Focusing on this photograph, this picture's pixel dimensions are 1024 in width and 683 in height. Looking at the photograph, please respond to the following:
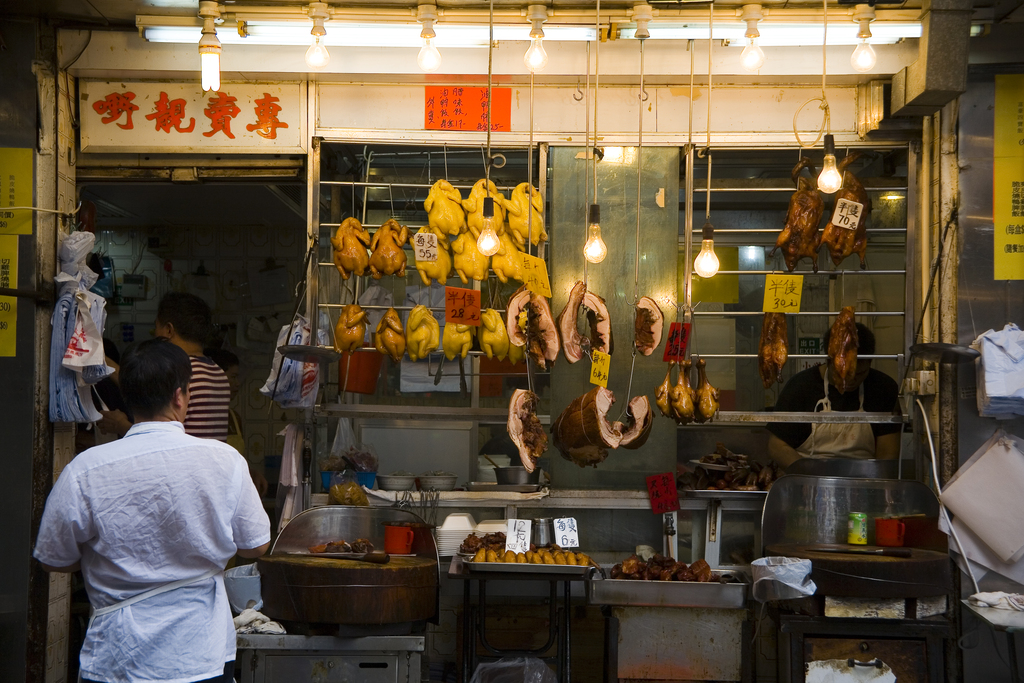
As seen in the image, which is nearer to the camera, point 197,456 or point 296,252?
point 197,456

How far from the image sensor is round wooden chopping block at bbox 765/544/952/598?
13.2 feet

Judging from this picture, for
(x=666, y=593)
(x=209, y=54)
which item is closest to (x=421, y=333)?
(x=209, y=54)

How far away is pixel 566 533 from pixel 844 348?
188cm

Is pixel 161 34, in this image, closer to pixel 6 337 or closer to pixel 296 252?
pixel 6 337

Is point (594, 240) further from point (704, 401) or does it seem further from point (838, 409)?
point (838, 409)

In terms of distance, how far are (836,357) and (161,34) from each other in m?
4.08

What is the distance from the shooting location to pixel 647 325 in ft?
15.6

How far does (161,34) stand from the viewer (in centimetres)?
455

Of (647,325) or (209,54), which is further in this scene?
(647,325)

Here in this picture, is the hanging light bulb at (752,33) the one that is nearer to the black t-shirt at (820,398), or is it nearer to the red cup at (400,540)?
the black t-shirt at (820,398)

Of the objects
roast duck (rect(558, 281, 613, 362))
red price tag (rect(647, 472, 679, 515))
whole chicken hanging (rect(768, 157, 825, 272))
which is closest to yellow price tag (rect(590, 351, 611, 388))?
roast duck (rect(558, 281, 613, 362))

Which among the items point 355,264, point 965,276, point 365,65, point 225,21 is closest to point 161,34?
point 225,21

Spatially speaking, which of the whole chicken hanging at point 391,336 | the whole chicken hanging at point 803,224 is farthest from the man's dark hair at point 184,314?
the whole chicken hanging at point 803,224

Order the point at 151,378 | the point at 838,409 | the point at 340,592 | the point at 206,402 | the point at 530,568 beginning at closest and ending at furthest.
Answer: the point at 151,378
the point at 340,592
the point at 530,568
the point at 206,402
the point at 838,409
